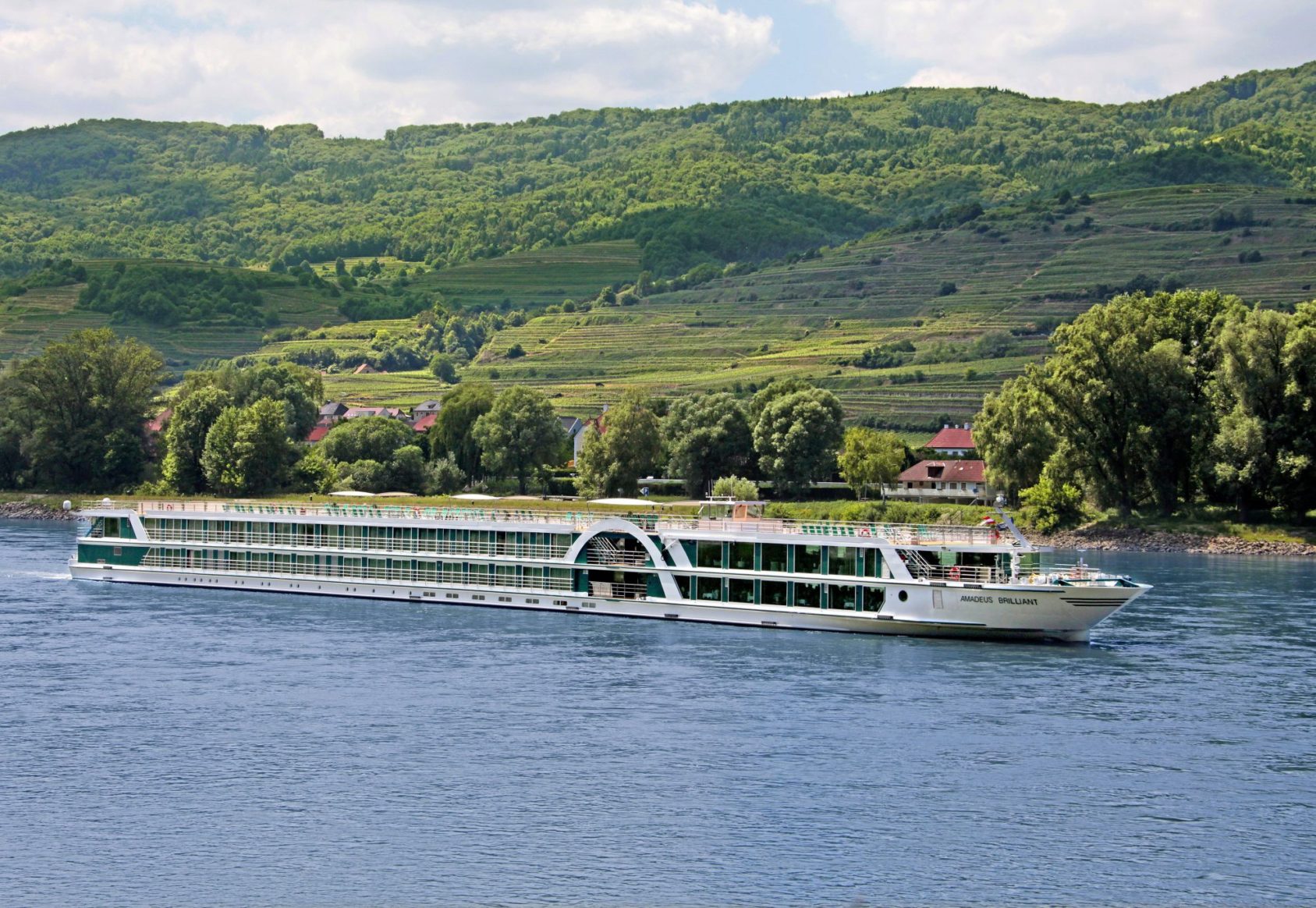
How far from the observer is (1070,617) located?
160 ft

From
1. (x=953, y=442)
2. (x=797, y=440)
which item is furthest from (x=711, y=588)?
(x=953, y=442)

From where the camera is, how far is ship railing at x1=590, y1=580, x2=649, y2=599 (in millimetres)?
56031

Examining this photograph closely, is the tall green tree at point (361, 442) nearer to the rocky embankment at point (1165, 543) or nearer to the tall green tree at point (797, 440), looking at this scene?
the tall green tree at point (797, 440)

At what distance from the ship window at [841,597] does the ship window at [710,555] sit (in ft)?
14.5

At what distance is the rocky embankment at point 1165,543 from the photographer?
8256 centimetres

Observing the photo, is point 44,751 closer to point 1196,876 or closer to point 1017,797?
point 1017,797

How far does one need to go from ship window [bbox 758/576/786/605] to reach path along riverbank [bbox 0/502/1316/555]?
38151 millimetres

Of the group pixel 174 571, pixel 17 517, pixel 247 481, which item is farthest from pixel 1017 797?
pixel 17 517

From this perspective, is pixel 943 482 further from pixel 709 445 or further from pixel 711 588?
pixel 711 588

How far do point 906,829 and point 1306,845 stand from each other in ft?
24.4

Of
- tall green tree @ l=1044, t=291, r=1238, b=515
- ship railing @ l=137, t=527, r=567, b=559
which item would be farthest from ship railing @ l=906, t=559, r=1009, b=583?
tall green tree @ l=1044, t=291, r=1238, b=515

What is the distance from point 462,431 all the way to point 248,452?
19.2m

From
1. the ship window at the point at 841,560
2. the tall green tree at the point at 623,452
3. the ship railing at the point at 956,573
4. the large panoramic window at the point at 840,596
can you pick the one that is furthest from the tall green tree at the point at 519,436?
the ship railing at the point at 956,573

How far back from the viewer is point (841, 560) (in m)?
51.6
